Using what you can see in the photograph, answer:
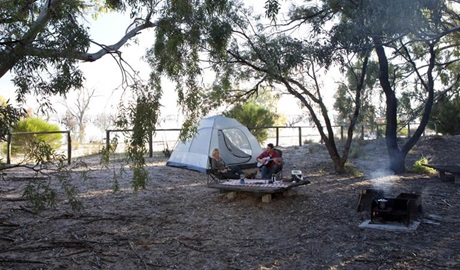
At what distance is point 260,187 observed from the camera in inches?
281

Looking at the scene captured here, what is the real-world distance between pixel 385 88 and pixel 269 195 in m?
5.19

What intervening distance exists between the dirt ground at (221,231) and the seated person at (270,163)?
0.76 m

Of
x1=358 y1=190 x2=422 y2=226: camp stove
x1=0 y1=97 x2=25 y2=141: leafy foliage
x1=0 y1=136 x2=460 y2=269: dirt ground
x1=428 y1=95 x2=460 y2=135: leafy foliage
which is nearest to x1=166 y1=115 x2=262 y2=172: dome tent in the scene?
x1=0 y1=136 x2=460 y2=269: dirt ground

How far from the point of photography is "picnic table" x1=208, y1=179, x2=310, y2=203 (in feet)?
23.1

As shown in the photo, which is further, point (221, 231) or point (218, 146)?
point (218, 146)

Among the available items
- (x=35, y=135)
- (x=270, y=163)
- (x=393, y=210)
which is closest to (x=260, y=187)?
(x=270, y=163)

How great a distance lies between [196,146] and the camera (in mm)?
11320

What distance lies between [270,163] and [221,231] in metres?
3.15

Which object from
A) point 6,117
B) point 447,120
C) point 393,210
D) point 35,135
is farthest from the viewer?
point 447,120

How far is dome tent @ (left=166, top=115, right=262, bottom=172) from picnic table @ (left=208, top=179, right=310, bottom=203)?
3.08m

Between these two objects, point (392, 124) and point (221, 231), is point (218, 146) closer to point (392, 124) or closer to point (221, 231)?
point (392, 124)

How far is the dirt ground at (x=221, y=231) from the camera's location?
480 cm

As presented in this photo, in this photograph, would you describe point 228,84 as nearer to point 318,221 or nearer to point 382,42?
point 382,42

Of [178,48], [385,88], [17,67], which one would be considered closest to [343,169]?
[385,88]
